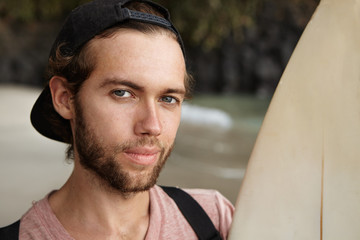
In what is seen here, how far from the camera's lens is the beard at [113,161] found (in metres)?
0.97

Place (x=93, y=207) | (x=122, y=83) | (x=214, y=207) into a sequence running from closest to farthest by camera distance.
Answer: (x=122, y=83), (x=93, y=207), (x=214, y=207)

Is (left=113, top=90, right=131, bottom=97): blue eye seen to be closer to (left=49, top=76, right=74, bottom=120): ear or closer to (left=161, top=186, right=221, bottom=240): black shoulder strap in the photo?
(left=49, top=76, right=74, bottom=120): ear

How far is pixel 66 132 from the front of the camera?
121cm

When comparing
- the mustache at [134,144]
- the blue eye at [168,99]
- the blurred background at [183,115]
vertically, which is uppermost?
the blue eye at [168,99]

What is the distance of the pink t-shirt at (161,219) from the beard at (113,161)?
0.14m

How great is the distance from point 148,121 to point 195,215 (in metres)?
0.35

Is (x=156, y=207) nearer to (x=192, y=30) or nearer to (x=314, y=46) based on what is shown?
(x=314, y=46)

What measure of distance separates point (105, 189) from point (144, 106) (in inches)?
10.3

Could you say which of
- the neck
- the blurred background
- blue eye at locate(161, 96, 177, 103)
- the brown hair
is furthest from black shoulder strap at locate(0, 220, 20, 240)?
the blurred background

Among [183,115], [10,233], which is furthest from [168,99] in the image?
[183,115]

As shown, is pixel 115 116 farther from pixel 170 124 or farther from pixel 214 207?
pixel 214 207

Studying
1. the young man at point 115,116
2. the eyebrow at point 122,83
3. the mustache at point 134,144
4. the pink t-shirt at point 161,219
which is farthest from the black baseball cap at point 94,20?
the pink t-shirt at point 161,219

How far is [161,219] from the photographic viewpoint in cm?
111

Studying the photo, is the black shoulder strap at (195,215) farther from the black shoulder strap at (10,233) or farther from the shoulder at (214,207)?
the black shoulder strap at (10,233)
